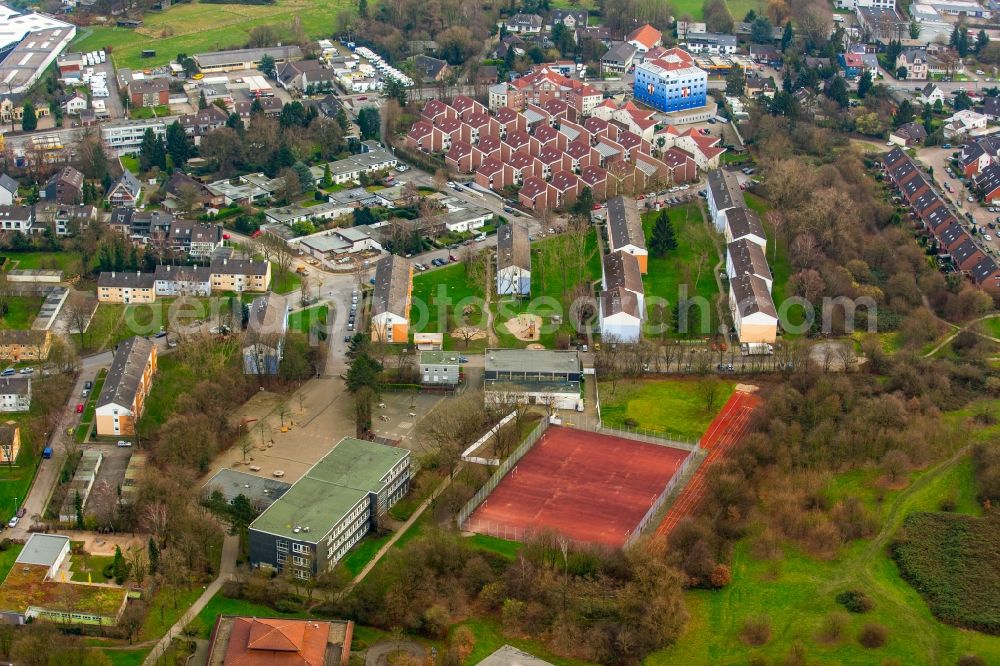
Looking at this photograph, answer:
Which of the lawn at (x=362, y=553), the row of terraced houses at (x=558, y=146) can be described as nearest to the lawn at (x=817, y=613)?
the lawn at (x=362, y=553)

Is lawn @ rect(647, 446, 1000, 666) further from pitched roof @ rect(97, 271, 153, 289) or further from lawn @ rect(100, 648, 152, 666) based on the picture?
pitched roof @ rect(97, 271, 153, 289)

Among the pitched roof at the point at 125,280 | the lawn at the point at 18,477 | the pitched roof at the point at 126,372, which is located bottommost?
the lawn at the point at 18,477

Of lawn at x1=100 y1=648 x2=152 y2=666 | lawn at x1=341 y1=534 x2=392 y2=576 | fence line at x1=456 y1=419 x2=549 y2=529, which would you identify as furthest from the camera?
fence line at x1=456 y1=419 x2=549 y2=529

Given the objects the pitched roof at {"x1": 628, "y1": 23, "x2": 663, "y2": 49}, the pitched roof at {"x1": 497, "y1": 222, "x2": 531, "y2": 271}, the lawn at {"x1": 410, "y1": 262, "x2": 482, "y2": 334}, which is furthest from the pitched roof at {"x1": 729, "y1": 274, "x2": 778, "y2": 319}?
the pitched roof at {"x1": 628, "y1": 23, "x2": 663, "y2": 49}

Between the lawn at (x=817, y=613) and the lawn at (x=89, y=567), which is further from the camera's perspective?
the lawn at (x=89, y=567)

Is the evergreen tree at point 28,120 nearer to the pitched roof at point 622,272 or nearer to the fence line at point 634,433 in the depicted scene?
the pitched roof at point 622,272

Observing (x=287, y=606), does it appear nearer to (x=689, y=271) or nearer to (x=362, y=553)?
(x=362, y=553)

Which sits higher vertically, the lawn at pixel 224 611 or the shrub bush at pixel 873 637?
the shrub bush at pixel 873 637
